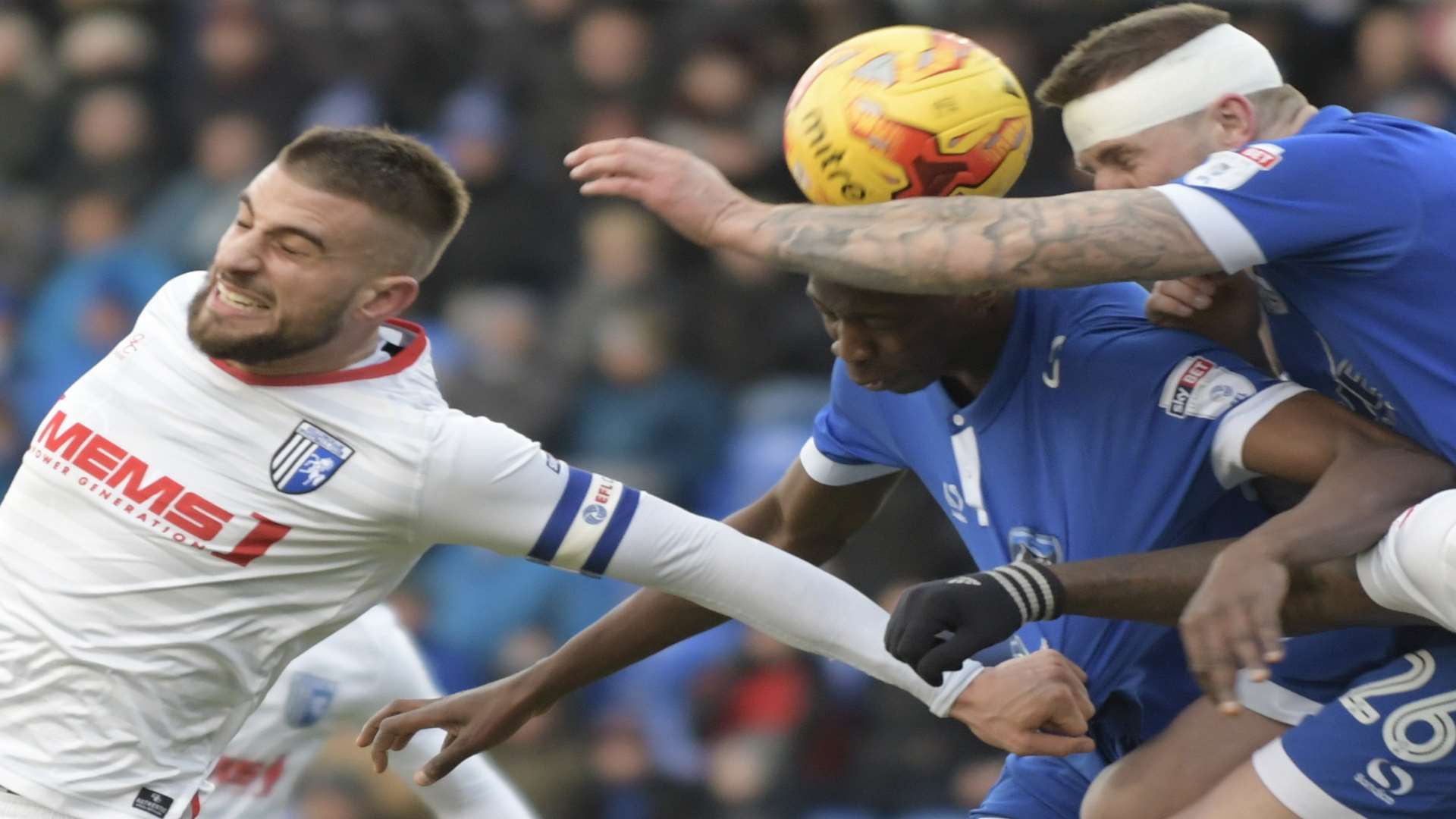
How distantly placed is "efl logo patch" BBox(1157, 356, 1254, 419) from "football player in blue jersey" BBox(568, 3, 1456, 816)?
18cm

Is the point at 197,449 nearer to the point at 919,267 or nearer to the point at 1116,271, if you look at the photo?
the point at 919,267

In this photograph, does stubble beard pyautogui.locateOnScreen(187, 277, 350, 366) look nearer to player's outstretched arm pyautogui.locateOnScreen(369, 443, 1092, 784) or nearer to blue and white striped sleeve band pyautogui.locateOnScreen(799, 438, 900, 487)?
player's outstretched arm pyautogui.locateOnScreen(369, 443, 1092, 784)

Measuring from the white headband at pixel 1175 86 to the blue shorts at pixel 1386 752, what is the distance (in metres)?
1.26

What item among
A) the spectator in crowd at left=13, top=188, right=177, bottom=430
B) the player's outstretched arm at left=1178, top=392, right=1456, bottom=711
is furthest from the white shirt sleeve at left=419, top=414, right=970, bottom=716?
the spectator in crowd at left=13, top=188, right=177, bottom=430

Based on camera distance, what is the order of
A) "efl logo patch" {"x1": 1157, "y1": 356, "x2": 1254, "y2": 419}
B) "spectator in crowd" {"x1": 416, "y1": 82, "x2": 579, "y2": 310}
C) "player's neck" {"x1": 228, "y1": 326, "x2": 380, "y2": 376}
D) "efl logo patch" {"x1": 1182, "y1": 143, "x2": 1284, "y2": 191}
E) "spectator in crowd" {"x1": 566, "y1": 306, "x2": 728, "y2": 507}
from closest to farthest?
1. "efl logo patch" {"x1": 1182, "y1": 143, "x2": 1284, "y2": 191}
2. "efl logo patch" {"x1": 1157, "y1": 356, "x2": 1254, "y2": 419}
3. "player's neck" {"x1": 228, "y1": 326, "x2": 380, "y2": 376}
4. "spectator in crowd" {"x1": 566, "y1": 306, "x2": 728, "y2": 507}
5. "spectator in crowd" {"x1": 416, "y1": 82, "x2": 579, "y2": 310}

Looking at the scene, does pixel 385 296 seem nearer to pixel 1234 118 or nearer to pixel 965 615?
pixel 965 615

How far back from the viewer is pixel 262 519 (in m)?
4.56

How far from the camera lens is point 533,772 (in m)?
8.72

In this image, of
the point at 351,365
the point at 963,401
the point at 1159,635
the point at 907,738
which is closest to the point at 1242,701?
Result: the point at 1159,635

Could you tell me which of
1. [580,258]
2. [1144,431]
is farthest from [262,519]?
[580,258]

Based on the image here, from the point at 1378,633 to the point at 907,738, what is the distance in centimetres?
369

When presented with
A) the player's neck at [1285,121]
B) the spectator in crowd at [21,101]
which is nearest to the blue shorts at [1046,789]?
the player's neck at [1285,121]

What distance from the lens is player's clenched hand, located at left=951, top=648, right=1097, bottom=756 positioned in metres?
4.44

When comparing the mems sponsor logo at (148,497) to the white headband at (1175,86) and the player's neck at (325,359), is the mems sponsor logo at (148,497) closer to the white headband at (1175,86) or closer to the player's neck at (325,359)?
the player's neck at (325,359)
